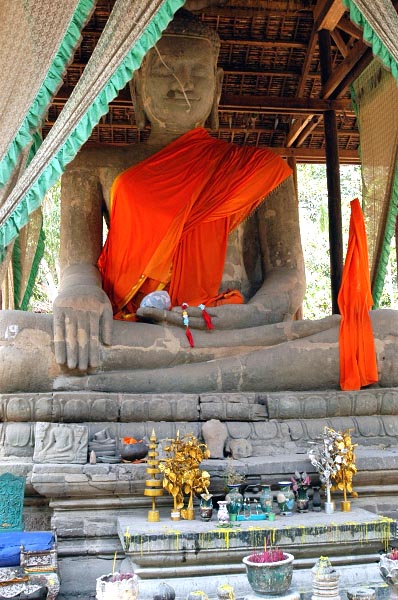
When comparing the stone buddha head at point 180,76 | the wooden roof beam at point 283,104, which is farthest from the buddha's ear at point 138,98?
the wooden roof beam at point 283,104

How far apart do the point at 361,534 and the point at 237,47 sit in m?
5.43

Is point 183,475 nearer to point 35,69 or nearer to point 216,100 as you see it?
point 35,69

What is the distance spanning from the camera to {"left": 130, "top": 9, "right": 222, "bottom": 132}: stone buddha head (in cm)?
648

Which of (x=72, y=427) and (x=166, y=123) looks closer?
(x=72, y=427)

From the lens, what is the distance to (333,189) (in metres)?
7.78

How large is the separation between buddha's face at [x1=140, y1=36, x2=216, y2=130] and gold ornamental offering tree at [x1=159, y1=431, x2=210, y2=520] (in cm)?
330

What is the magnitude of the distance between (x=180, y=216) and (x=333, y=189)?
2068 mm

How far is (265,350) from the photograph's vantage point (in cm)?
557

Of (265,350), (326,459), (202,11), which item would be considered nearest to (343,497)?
(326,459)

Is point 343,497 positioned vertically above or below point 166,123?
below

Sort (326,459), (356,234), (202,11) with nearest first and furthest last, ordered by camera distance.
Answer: (326,459)
(356,234)
(202,11)

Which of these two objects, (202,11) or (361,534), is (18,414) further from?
(202,11)

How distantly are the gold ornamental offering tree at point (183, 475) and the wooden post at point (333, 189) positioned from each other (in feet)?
12.7

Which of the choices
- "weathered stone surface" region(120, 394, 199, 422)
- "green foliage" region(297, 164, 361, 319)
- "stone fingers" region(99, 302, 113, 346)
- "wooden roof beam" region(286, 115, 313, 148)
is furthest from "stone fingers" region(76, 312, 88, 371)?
"green foliage" region(297, 164, 361, 319)
